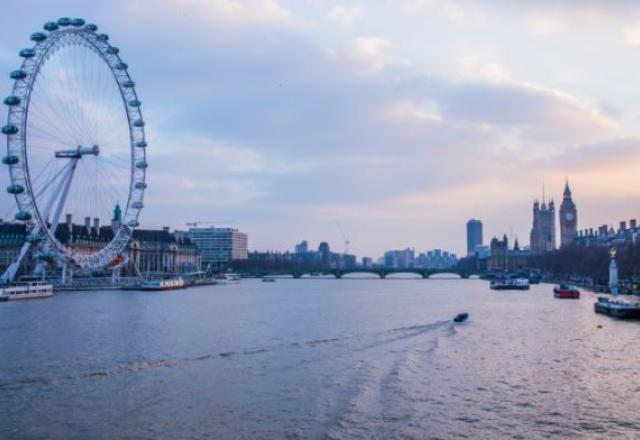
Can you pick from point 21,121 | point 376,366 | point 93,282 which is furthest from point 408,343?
point 93,282

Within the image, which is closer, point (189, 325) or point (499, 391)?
point (499, 391)

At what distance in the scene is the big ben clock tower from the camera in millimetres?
189000

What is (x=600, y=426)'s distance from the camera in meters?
16.8

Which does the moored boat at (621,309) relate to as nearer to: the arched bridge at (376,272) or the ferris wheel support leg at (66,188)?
the ferris wheel support leg at (66,188)

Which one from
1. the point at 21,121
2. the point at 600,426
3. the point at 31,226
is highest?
the point at 21,121

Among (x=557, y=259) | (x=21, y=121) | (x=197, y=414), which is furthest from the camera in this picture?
(x=557, y=259)

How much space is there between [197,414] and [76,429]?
2.74 meters

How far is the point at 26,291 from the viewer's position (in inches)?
2509

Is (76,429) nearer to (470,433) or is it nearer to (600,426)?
(470,433)

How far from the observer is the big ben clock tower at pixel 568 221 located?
189 m

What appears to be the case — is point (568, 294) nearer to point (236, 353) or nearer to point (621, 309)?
point (621, 309)

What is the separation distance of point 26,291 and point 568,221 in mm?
155475

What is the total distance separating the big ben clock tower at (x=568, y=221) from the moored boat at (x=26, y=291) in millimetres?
147376

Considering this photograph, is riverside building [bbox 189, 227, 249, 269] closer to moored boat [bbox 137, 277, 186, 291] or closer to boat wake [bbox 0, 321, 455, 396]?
moored boat [bbox 137, 277, 186, 291]
